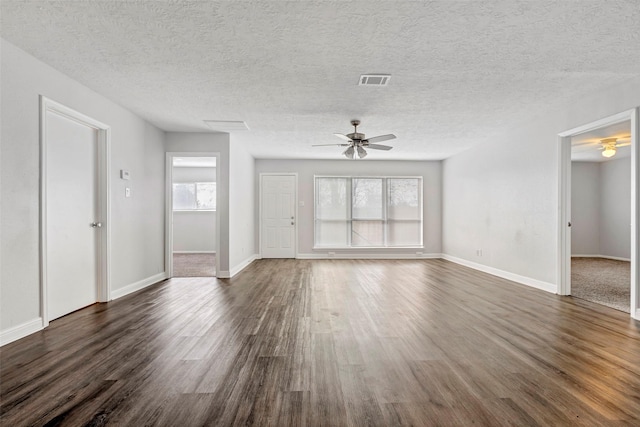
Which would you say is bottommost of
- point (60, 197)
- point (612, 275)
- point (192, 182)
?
point (612, 275)

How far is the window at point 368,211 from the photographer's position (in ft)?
27.8

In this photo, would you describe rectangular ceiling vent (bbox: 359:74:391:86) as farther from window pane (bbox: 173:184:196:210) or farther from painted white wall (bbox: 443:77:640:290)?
window pane (bbox: 173:184:196:210)

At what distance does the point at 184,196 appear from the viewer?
10.0 metres

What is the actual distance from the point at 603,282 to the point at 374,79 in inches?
196

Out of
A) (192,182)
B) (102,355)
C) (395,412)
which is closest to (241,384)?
(395,412)

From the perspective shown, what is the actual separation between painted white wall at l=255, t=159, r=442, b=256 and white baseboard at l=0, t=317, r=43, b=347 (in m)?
5.33

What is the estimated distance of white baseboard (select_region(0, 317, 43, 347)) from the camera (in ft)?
8.68

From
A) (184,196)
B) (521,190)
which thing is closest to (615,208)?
(521,190)

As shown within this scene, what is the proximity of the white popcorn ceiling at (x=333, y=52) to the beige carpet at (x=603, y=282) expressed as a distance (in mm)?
2539

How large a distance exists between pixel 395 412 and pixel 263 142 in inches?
217

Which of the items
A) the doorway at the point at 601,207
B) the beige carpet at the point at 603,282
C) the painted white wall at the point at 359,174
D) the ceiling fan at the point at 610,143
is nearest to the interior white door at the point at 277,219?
the painted white wall at the point at 359,174

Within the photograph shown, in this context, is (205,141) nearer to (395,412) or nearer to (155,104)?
(155,104)

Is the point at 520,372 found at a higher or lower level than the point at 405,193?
lower

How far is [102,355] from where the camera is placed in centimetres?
244
